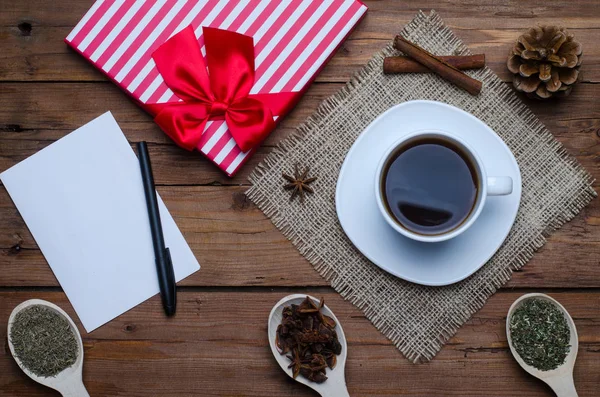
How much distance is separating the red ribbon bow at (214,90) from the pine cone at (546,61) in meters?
0.33

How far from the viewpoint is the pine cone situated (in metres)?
0.87

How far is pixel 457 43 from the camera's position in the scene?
0.92 m

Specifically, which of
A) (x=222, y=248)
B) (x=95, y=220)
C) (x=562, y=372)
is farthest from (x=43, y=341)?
(x=562, y=372)

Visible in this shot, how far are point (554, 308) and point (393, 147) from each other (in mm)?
357

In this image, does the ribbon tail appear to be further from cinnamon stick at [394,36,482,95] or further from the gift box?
cinnamon stick at [394,36,482,95]

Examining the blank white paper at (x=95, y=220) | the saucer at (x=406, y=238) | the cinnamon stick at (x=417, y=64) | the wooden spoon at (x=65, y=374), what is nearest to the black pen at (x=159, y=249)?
the blank white paper at (x=95, y=220)

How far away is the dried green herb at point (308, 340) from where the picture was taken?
34.8 inches

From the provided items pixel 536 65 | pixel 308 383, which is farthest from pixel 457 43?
pixel 308 383

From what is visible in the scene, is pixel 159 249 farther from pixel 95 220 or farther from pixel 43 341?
pixel 43 341

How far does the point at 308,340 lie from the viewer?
2.89ft

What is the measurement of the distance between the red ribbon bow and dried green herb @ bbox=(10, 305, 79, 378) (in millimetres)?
332

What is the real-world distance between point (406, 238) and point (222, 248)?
0.93 feet

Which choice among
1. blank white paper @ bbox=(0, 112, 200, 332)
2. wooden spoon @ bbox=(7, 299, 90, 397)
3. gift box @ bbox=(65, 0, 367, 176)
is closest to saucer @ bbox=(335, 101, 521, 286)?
gift box @ bbox=(65, 0, 367, 176)

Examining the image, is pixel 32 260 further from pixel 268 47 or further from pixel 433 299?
pixel 433 299
